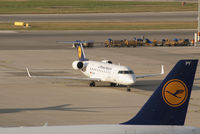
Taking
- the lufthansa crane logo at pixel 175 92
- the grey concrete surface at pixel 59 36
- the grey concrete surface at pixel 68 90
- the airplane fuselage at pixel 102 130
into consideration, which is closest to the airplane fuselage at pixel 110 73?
the grey concrete surface at pixel 68 90

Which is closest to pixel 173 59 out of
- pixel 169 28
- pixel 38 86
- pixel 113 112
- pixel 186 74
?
pixel 38 86

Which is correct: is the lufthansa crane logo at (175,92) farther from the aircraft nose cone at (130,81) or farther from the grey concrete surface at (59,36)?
the grey concrete surface at (59,36)

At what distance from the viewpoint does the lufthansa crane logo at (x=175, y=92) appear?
813 inches

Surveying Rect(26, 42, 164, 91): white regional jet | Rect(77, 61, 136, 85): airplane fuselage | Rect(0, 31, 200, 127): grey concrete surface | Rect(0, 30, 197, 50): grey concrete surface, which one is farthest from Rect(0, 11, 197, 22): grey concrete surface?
Rect(77, 61, 136, 85): airplane fuselage

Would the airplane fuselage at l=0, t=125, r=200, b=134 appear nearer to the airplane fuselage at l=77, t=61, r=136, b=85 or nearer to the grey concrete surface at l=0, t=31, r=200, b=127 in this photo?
the grey concrete surface at l=0, t=31, r=200, b=127

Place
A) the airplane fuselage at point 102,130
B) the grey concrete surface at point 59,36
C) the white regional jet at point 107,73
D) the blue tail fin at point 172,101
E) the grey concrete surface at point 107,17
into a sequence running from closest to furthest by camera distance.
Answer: the airplane fuselage at point 102,130 < the blue tail fin at point 172,101 < the white regional jet at point 107,73 < the grey concrete surface at point 59,36 < the grey concrete surface at point 107,17

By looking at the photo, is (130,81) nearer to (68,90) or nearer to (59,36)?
(68,90)

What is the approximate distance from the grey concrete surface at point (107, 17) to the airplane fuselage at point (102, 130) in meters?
112

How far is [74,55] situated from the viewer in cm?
7631

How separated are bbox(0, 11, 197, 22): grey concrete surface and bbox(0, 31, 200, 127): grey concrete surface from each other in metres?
46.8

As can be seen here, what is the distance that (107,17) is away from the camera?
Answer: 13862 centimetres

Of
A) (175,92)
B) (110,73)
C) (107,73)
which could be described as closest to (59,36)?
(107,73)

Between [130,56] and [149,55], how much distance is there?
2977 mm

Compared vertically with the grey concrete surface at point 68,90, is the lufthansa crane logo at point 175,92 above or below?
above
